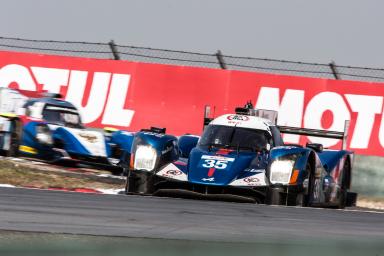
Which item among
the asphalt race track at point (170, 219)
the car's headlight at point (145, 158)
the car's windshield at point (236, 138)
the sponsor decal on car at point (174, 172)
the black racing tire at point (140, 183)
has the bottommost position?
the asphalt race track at point (170, 219)

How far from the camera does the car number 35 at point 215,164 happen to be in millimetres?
12711

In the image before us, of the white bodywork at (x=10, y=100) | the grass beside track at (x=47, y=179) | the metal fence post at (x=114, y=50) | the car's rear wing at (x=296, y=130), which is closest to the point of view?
the grass beside track at (x=47, y=179)

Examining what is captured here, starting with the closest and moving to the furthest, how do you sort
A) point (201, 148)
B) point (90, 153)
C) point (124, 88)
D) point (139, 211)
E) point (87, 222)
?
point (87, 222) < point (139, 211) < point (201, 148) < point (90, 153) < point (124, 88)

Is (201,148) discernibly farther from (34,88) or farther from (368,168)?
(34,88)

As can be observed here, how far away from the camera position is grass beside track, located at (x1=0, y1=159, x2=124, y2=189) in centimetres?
1446

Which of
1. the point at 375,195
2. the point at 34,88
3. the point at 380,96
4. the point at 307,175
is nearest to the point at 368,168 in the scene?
the point at 375,195

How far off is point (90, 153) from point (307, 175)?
6460mm

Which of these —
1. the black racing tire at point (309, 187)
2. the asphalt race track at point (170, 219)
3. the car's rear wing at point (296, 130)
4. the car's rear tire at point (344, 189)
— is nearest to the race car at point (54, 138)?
the car's rear wing at point (296, 130)

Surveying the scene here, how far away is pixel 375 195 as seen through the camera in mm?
17125

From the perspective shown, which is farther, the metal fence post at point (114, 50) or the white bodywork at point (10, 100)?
the metal fence post at point (114, 50)

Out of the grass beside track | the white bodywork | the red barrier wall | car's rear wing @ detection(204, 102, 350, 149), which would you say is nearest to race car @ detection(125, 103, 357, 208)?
car's rear wing @ detection(204, 102, 350, 149)

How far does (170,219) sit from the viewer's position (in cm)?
858

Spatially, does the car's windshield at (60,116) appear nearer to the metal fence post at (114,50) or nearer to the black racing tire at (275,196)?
the metal fence post at (114,50)

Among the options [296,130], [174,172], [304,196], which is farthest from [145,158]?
[296,130]
